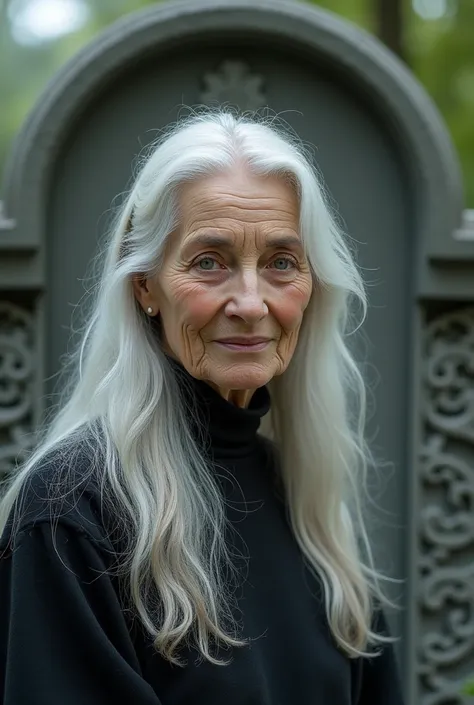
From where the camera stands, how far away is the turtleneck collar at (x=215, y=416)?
2.19 metres

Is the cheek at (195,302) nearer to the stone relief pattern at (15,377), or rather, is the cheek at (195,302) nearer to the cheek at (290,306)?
the cheek at (290,306)

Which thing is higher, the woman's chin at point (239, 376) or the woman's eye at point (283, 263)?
the woman's eye at point (283, 263)

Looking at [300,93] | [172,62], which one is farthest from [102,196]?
[300,93]

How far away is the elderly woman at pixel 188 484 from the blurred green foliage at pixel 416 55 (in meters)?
3.55

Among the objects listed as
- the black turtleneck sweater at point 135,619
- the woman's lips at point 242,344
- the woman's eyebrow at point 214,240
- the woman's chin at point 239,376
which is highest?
the woman's eyebrow at point 214,240

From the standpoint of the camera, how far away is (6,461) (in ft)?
10.1

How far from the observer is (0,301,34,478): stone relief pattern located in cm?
308

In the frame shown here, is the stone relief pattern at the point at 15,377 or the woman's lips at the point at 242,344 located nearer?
the woman's lips at the point at 242,344

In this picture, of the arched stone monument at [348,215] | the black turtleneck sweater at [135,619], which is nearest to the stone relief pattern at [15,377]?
the arched stone monument at [348,215]

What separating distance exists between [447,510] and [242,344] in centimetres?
136

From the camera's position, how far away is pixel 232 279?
2.08 metres

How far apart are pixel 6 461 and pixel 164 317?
112cm

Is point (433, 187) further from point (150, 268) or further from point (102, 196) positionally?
point (150, 268)

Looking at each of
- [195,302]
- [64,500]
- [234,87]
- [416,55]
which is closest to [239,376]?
[195,302]
